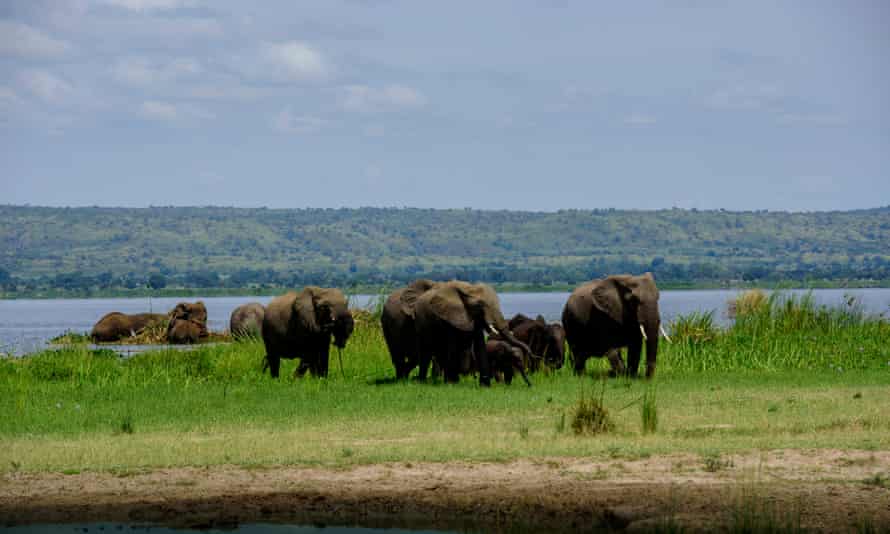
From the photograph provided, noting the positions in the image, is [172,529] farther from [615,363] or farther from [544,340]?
[615,363]

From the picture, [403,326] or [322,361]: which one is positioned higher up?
[403,326]

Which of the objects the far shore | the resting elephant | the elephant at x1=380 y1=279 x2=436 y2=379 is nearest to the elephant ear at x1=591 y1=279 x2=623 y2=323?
the elephant at x1=380 y1=279 x2=436 y2=379

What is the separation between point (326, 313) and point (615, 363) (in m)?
5.53

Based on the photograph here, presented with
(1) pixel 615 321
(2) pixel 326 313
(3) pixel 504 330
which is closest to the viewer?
(3) pixel 504 330

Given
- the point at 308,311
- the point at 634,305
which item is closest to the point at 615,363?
the point at 634,305

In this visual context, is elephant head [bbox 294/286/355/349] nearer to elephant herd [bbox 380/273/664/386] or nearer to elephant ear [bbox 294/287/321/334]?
elephant ear [bbox 294/287/321/334]

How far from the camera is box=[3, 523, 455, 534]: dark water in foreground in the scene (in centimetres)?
1336

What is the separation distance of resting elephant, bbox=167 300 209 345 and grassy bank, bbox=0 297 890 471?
11701 millimetres

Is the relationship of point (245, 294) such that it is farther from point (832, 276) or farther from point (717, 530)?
point (717, 530)

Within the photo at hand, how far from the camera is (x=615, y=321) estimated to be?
26.8 m

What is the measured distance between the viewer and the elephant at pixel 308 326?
26.1m

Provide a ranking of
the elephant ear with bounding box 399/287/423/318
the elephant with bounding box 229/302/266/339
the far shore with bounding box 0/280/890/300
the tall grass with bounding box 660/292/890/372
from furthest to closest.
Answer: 1. the far shore with bounding box 0/280/890/300
2. the elephant with bounding box 229/302/266/339
3. the tall grass with bounding box 660/292/890/372
4. the elephant ear with bounding box 399/287/423/318

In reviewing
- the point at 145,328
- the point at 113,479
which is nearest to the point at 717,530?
the point at 113,479

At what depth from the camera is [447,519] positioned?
13.7m
